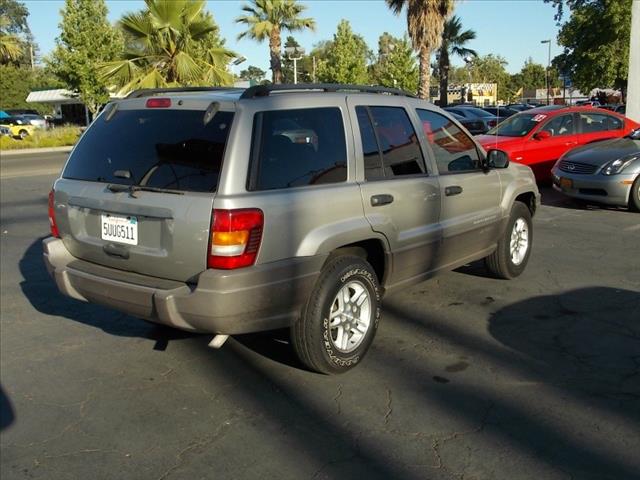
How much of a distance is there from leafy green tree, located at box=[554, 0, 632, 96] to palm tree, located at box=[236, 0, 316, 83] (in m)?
14.9

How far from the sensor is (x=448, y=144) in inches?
198

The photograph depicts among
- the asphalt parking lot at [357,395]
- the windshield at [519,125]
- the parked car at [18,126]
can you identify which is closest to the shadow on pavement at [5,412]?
the asphalt parking lot at [357,395]

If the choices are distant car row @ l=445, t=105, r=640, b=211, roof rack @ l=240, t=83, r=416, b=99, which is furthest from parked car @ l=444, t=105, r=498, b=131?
roof rack @ l=240, t=83, r=416, b=99

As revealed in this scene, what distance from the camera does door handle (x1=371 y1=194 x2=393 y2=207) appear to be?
407cm

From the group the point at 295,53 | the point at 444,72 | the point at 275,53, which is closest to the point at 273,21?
the point at 275,53

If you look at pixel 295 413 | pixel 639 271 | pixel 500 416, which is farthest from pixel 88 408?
pixel 639 271

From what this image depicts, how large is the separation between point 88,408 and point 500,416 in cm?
237

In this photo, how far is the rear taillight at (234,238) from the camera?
3307 mm

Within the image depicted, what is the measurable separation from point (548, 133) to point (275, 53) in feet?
72.1

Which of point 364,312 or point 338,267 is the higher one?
point 338,267

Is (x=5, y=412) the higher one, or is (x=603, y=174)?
(x=603, y=174)

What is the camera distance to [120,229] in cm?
374

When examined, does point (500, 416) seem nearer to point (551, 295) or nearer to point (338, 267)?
point (338, 267)

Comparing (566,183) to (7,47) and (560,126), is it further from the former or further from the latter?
(7,47)
